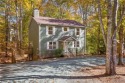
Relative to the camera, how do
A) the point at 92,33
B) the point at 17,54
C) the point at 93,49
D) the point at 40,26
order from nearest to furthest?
the point at 17,54 < the point at 40,26 < the point at 93,49 < the point at 92,33

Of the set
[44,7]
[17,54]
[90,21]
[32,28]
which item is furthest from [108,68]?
[44,7]

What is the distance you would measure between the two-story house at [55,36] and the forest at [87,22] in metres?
2.12

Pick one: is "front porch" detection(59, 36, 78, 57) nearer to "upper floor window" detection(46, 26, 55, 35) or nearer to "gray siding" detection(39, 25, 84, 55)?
"gray siding" detection(39, 25, 84, 55)

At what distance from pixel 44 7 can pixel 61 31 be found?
13.5 metres

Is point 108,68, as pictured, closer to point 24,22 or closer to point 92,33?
point 92,33

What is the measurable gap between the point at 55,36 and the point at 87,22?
14.1m

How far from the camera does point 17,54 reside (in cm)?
2131

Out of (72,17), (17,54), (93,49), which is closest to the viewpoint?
(17,54)

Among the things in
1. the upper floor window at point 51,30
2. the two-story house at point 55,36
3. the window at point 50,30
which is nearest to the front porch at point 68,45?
the two-story house at point 55,36

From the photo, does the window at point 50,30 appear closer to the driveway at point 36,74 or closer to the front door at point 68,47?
the front door at point 68,47

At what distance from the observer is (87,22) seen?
1564 inches

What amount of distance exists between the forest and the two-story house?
2115 millimetres

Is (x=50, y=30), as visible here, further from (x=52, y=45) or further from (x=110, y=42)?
(x=110, y=42)

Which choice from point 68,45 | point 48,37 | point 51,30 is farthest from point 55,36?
point 68,45
